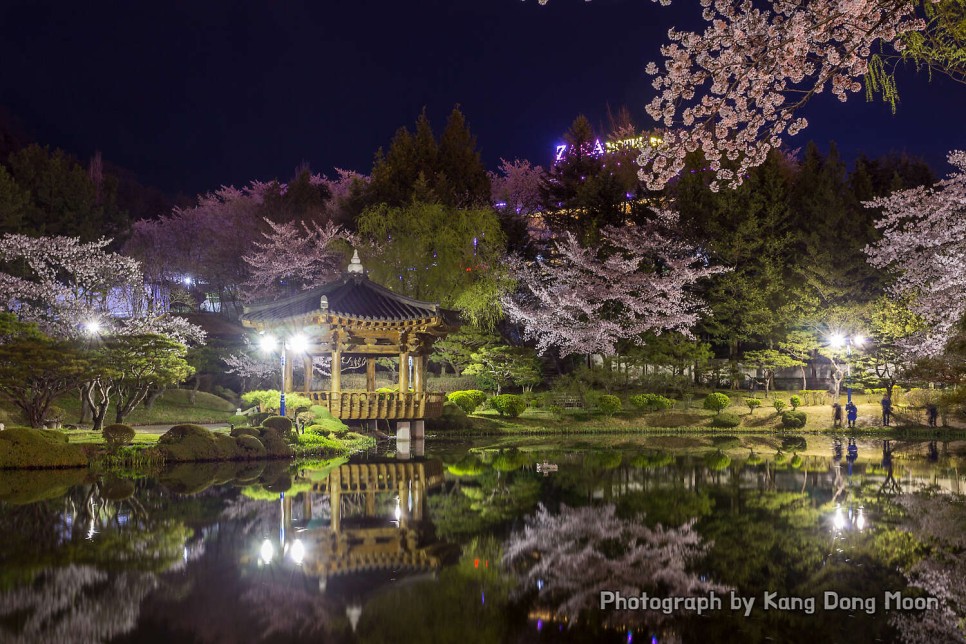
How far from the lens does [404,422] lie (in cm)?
2350

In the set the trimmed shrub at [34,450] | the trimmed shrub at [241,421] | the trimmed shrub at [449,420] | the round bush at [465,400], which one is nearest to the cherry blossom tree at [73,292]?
the trimmed shrub at [241,421]

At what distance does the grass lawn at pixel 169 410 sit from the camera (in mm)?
26047

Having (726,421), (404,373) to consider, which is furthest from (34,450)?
(726,421)

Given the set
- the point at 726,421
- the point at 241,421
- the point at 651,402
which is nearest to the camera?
the point at 241,421

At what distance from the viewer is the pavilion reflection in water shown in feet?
26.8

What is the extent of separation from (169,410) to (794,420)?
2279 cm

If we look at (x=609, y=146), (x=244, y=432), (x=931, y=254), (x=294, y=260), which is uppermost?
(x=609, y=146)

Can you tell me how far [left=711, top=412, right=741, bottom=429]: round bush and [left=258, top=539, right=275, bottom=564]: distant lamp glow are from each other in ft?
70.8

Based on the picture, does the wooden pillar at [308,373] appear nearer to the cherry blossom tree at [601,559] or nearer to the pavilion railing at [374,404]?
the pavilion railing at [374,404]

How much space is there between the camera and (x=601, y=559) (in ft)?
27.2

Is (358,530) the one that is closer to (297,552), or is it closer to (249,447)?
(297,552)

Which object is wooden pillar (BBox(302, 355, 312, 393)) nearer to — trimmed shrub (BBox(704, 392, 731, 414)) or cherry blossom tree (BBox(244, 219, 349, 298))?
cherry blossom tree (BBox(244, 219, 349, 298))

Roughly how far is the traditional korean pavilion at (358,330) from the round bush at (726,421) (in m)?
10.4

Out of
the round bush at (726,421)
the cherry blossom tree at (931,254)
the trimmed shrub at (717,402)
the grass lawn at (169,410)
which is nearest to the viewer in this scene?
the cherry blossom tree at (931,254)
